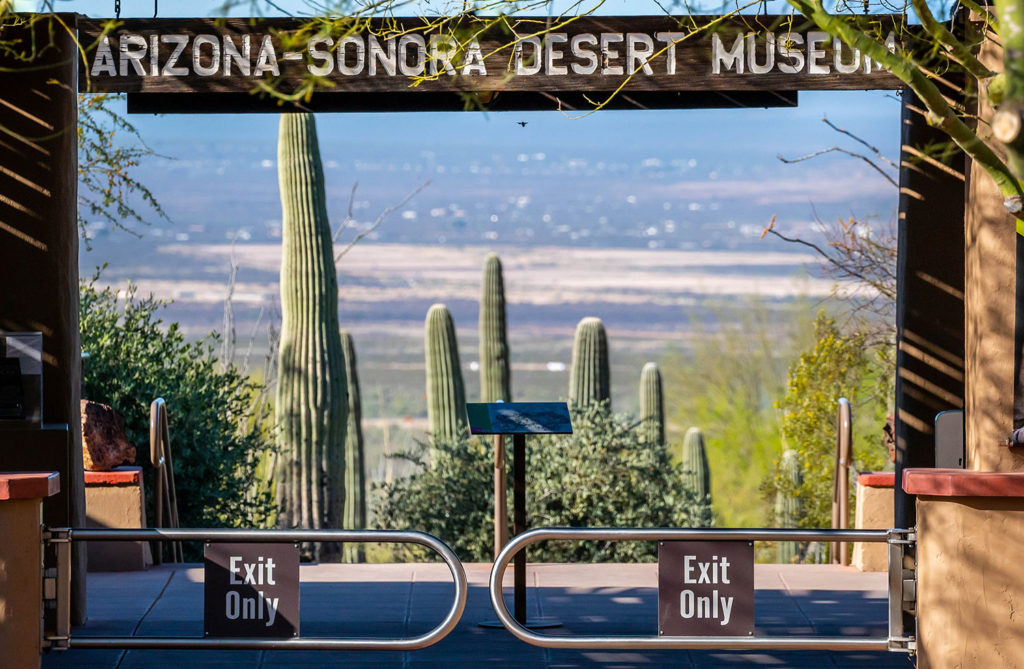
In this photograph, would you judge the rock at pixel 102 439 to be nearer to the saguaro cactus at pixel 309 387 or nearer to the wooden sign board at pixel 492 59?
the wooden sign board at pixel 492 59

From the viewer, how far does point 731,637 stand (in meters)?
5.68

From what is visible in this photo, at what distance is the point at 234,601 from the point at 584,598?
124 inches

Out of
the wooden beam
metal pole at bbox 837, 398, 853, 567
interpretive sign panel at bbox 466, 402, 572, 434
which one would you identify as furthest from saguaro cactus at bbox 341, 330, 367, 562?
the wooden beam

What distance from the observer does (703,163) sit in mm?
102375

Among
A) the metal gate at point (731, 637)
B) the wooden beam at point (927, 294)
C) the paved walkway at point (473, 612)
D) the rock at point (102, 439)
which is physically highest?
the wooden beam at point (927, 294)

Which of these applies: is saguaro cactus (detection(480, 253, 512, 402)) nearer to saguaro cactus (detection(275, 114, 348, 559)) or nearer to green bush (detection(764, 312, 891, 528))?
green bush (detection(764, 312, 891, 528))

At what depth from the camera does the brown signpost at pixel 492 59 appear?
7074 millimetres

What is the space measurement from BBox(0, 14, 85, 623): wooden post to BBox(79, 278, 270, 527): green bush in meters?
4.28

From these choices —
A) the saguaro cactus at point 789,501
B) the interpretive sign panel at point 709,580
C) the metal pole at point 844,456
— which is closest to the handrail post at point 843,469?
the metal pole at point 844,456

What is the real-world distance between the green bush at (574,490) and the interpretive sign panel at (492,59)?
21.5 feet

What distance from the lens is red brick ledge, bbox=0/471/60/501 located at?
17.6ft

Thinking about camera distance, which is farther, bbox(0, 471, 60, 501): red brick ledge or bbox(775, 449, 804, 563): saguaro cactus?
bbox(775, 449, 804, 563): saguaro cactus

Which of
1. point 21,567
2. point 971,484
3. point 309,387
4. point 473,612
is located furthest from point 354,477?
point 971,484

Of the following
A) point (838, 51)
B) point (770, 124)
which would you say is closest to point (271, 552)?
point (838, 51)
